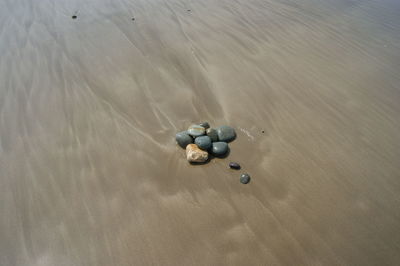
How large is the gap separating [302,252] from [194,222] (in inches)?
38.1

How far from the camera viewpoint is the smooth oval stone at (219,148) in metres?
3.06

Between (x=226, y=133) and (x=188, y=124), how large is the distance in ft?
1.68

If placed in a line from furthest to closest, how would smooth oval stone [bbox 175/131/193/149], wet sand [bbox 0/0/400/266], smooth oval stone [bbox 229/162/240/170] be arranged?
smooth oval stone [bbox 175/131/193/149] → smooth oval stone [bbox 229/162/240/170] → wet sand [bbox 0/0/400/266]

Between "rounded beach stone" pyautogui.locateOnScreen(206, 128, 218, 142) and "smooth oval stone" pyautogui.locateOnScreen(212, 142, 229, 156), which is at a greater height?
"rounded beach stone" pyautogui.locateOnScreen(206, 128, 218, 142)

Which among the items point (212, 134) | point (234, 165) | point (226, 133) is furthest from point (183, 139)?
point (234, 165)

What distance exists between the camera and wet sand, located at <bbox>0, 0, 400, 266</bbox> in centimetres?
245

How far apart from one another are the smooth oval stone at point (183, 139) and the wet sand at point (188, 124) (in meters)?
0.11

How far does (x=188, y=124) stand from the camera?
3463mm

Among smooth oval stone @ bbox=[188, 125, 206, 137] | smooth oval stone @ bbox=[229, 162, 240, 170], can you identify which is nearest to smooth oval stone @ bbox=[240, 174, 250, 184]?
smooth oval stone @ bbox=[229, 162, 240, 170]

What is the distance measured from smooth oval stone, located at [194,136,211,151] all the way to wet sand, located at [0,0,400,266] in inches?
9.3

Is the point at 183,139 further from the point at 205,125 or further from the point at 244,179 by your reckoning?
the point at 244,179

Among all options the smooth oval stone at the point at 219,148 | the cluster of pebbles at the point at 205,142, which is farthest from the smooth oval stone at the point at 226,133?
the smooth oval stone at the point at 219,148

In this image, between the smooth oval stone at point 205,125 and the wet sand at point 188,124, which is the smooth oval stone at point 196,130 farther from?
the wet sand at point 188,124

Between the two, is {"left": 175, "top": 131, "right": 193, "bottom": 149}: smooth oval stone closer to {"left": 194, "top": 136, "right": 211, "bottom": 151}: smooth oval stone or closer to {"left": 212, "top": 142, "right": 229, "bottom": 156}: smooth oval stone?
{"left": 194, "top": 136, "right": 211, "bottom": 151}: smooth oval stone
